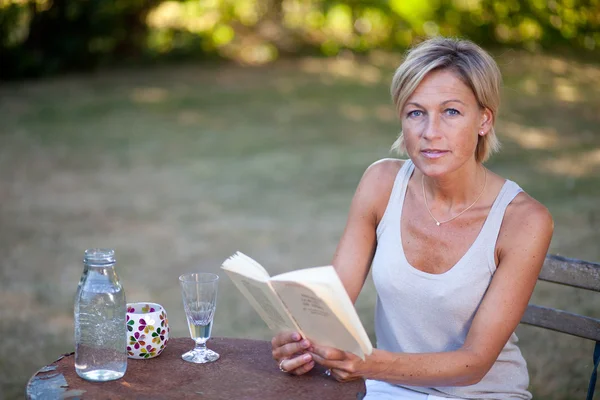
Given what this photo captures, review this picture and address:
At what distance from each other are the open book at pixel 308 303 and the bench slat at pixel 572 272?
1042mm

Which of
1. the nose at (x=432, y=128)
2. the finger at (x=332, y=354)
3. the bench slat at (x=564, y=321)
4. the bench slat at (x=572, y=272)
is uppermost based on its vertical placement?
the nose at (x=432, y=128)

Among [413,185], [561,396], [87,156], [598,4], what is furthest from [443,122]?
[598,4]

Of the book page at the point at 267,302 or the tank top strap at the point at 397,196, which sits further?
the tank top strap at the point at 397,196

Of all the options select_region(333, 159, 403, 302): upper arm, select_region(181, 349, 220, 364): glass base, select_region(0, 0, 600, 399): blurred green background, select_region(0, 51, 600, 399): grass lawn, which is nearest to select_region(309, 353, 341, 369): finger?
select_region(181, 349, 220, 364): glass base

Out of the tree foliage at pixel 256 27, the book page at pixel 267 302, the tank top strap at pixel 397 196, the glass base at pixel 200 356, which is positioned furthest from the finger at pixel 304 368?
the tree foliage at pixel 256 27

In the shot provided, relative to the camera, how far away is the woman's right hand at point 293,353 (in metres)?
2.21

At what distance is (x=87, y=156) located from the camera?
10.4 meters

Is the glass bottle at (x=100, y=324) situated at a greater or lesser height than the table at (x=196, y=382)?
greater

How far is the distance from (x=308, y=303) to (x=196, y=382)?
413 mm

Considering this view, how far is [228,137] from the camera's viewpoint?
1149 cm

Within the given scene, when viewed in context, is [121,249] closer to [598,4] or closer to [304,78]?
[304,78]

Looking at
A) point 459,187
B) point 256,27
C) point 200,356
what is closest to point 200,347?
point 200,356

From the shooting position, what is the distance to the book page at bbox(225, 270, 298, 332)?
83.7 inches

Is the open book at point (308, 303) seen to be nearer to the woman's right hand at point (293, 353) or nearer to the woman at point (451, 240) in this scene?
the woman's right hand at point (293, 353)
